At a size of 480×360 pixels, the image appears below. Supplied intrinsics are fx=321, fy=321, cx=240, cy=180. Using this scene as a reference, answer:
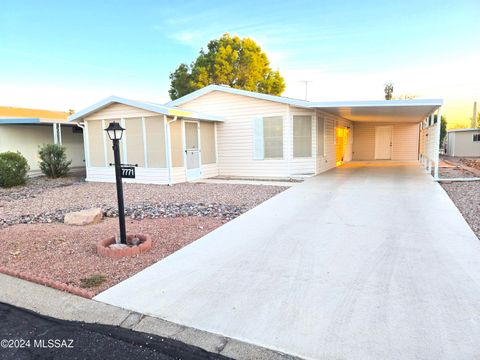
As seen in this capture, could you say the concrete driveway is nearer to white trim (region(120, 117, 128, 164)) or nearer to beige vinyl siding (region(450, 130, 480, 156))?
white trim (region(120, 117, 128, 164))

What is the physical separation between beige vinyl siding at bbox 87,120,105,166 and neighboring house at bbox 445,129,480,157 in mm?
24349

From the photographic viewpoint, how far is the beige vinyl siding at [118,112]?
409 inches

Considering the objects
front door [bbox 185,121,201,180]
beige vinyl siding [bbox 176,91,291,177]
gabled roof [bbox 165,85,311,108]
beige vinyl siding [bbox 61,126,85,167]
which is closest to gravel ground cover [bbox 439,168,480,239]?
gabled roof [bbox 165,85,311,108]

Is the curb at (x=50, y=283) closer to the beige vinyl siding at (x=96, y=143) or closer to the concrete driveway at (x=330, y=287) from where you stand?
the concrete driveway at (x=330, y=287)

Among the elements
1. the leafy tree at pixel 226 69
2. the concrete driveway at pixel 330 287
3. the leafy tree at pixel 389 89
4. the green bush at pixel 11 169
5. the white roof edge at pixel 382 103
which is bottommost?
the concrete driveway at pixel 330 287

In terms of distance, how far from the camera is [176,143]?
1037 centimetres

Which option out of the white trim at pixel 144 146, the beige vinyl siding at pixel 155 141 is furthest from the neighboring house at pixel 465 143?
the white trim at pixel 144 146

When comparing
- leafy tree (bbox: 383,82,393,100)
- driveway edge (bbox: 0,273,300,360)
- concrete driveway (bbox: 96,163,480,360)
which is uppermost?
leafy tree (bbox: 383,82,393,100)

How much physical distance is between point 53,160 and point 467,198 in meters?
13.5

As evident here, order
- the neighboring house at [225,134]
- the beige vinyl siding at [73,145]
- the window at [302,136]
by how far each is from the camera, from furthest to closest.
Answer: the beige vinyl siding at [73,145], the window at [302,136], the neighboring house at [225,134]

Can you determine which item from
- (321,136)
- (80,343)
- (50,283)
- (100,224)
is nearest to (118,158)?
(50,283)

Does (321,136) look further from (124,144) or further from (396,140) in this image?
(396,140)

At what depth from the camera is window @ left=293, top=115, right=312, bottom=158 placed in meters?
11.4

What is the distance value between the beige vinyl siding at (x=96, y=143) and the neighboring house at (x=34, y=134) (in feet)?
9.43
